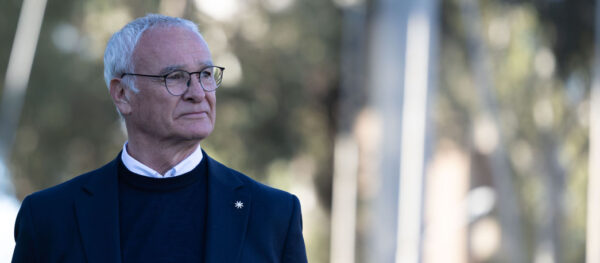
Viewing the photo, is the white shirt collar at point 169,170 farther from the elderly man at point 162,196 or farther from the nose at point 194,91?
the nose at point 194,91

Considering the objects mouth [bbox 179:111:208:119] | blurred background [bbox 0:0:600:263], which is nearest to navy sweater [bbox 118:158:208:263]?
mouth [bbox 179:111:208:119]

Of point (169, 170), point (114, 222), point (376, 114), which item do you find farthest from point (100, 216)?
point (376, 114)

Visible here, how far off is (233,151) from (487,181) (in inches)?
102

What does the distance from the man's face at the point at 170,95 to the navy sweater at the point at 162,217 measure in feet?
0.30

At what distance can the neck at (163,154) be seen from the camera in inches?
69.8

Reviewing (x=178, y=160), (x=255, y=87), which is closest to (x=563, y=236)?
(x=255, y=87)

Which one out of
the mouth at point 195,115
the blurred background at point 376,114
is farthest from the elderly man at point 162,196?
the blurred background at point 376,114

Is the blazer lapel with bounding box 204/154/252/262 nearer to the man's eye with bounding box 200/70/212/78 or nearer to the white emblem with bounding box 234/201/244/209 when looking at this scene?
the white emblem with bounding box 234/201/244/209

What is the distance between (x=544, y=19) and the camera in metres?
9.52

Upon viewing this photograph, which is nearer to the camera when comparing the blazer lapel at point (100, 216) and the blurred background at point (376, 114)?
the blazer lapel at point (100, 216)

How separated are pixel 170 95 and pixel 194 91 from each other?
5cm

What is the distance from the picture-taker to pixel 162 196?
5.76ft

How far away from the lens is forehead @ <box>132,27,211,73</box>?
1.74 meters

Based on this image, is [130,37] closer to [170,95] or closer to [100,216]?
[170,95]
